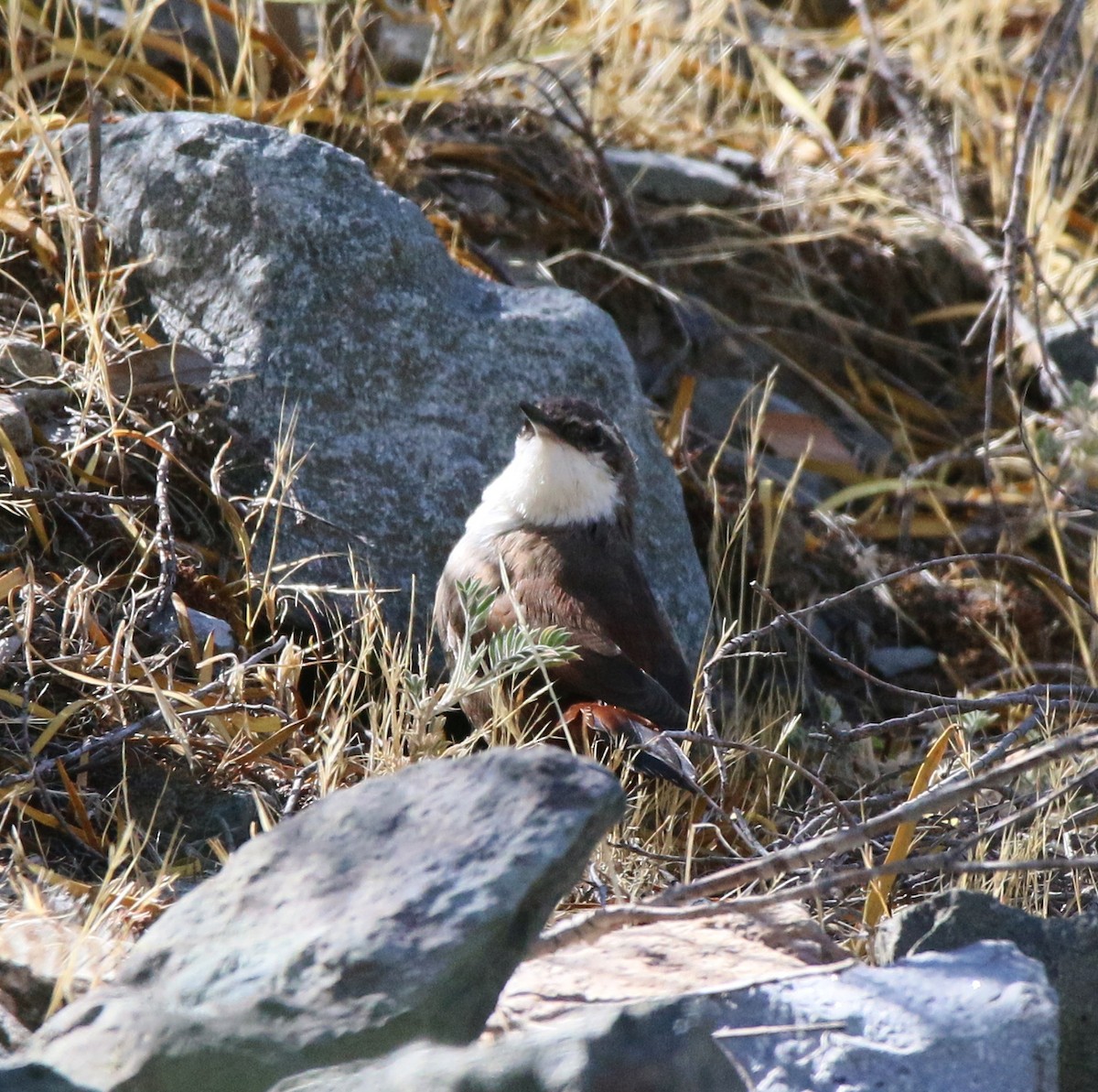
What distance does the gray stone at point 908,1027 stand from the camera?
7.37 feet

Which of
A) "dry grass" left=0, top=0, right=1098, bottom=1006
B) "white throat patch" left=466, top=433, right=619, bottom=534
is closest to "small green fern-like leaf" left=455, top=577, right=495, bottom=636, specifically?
"dry grass" left=0, top=0, right=1098, bottom=1006

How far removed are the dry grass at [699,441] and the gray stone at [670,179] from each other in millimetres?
94

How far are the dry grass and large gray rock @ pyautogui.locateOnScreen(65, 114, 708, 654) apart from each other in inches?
6.5

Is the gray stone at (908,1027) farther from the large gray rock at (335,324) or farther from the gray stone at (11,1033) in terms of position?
the large gray rock at (335,324)

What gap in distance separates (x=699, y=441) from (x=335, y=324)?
1.78m

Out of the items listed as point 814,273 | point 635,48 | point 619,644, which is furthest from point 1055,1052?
point 635,48

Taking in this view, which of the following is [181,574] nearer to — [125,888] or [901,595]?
[125,888]

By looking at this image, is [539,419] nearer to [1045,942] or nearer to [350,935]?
[1045,942]

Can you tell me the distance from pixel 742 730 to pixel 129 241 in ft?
8.43

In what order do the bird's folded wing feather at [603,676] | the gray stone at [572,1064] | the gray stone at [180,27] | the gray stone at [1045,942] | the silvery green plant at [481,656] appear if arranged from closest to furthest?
the gray stone at [572,1064], the gray stone at [1045,942], the silvery green plant at [481,656], the bird's folded wing feather at [603,676], the gray stone at [180,27]

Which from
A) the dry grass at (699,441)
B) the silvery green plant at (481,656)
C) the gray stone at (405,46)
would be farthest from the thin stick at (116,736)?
the gray stone at (405,46)

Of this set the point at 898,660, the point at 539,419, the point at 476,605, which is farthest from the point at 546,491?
the point at 898,660

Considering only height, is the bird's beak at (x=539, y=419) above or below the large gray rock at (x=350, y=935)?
above

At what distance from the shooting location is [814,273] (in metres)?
6.38
